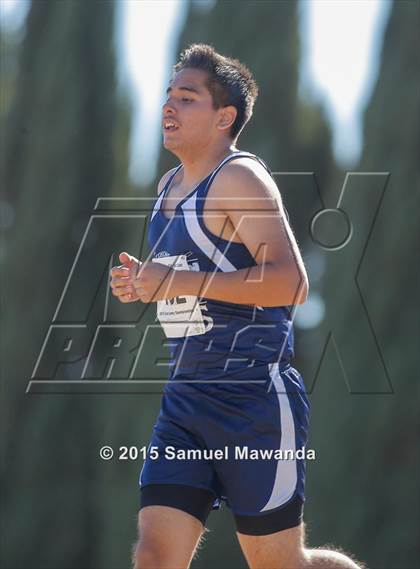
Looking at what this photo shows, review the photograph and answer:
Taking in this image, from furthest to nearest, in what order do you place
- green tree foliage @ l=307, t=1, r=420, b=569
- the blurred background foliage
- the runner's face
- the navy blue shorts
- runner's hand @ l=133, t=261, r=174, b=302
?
the blurred background foliage → green tree foliage @ l=307, t=1, r=420, b=569 → the runner's face → the navy blue shorts → runner's hand @ l=133, t=261, r=174, b=302

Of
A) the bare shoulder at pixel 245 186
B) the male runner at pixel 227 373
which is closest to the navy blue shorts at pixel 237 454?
the male runner at pixel 227 373

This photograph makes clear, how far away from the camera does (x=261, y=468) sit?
3211mm

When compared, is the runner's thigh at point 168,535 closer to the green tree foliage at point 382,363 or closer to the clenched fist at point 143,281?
the clenched fist at point 143,281

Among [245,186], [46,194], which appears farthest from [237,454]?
[46,194]

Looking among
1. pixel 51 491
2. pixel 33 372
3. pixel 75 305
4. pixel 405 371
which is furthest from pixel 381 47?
pixel 51 491

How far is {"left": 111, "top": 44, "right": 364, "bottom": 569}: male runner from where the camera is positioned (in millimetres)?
3139

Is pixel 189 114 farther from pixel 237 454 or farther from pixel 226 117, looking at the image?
pixel 237 454

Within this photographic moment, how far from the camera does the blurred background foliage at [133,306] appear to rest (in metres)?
6.69

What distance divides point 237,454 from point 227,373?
0.27m

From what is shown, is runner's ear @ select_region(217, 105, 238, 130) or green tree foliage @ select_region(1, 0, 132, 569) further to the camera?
green tree foliage @ select_region(1, 0, 132, 569)

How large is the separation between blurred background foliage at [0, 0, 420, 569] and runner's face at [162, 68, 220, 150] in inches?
135

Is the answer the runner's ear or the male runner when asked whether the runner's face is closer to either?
the runner's ear

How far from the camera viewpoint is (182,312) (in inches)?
132

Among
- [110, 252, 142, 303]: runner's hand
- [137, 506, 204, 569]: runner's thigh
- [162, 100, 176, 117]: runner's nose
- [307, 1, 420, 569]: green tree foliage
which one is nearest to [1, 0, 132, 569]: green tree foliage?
[307, 1, 420, 569]: green tree foliage
